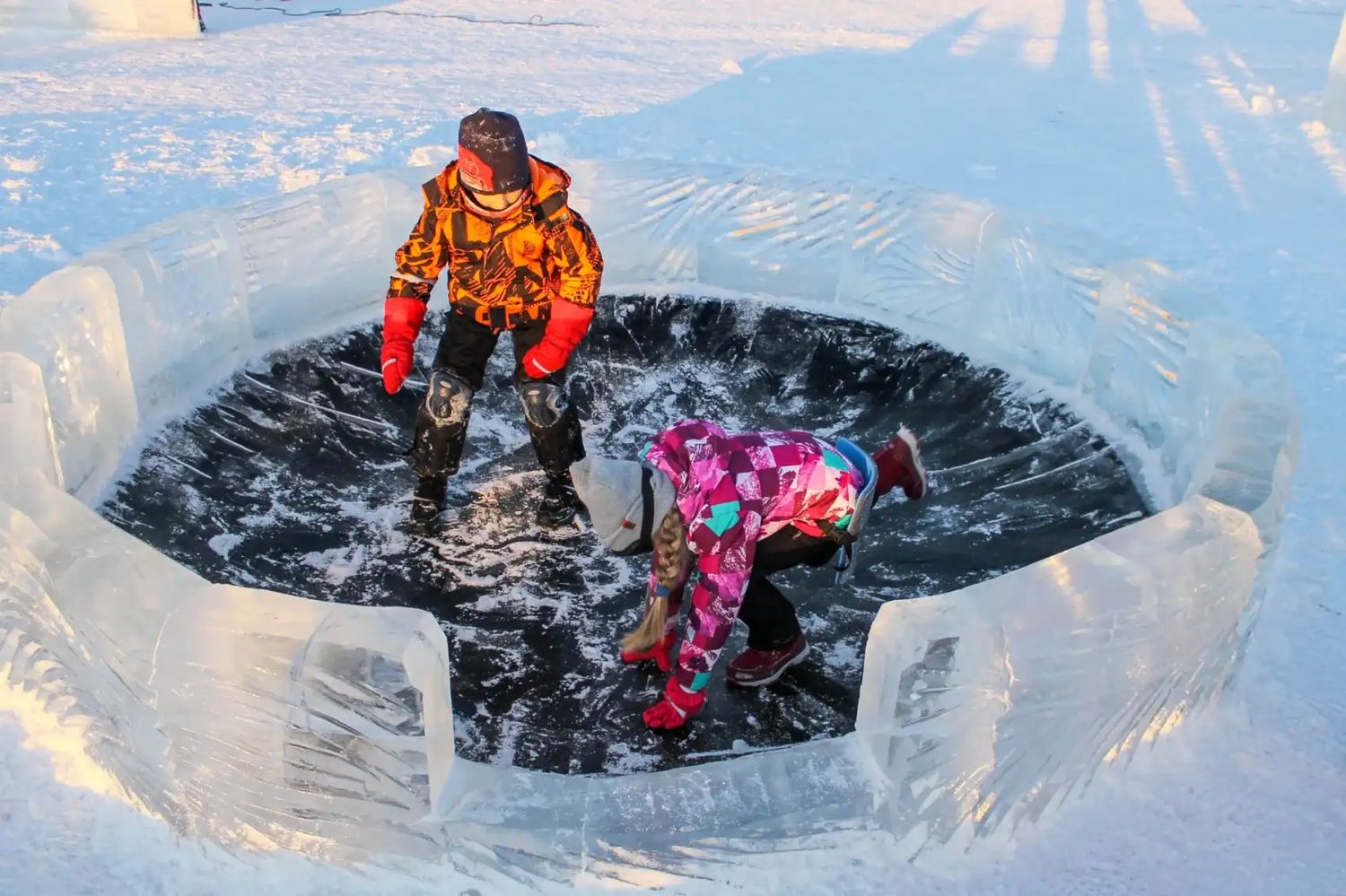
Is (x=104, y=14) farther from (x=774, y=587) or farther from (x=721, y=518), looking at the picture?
(x=721, y=518)

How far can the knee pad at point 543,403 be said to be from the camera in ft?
10.3

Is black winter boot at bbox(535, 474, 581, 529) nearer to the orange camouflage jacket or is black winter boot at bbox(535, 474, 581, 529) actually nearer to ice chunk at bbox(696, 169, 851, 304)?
the orange camouflage jacket

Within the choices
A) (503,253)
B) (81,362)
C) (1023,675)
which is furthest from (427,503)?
(1023,675)

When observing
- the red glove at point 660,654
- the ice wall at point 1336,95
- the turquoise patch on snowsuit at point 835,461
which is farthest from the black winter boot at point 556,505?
the ice wall at point 1336,95

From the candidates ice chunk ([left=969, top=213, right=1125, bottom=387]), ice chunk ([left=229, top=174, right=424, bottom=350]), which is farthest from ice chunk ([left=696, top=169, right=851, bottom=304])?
ice chunk ([left=229, top=174, right=424, bottom=350])

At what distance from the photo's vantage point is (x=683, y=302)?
15.1 ft

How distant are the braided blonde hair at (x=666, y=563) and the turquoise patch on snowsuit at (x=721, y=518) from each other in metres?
0.06

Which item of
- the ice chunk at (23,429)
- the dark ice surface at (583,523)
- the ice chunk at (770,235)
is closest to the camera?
the ice chunk at (23,429)

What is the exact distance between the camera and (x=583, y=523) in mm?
3334

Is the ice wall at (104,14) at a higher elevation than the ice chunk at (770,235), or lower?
higher

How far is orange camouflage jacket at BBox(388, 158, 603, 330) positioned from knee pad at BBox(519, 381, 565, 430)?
18 cm

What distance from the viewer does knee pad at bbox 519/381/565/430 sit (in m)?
3.14

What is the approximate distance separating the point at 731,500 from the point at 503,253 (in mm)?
1080

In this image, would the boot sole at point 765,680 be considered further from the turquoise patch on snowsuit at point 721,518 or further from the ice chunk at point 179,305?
the ice chunk at point 179,305
